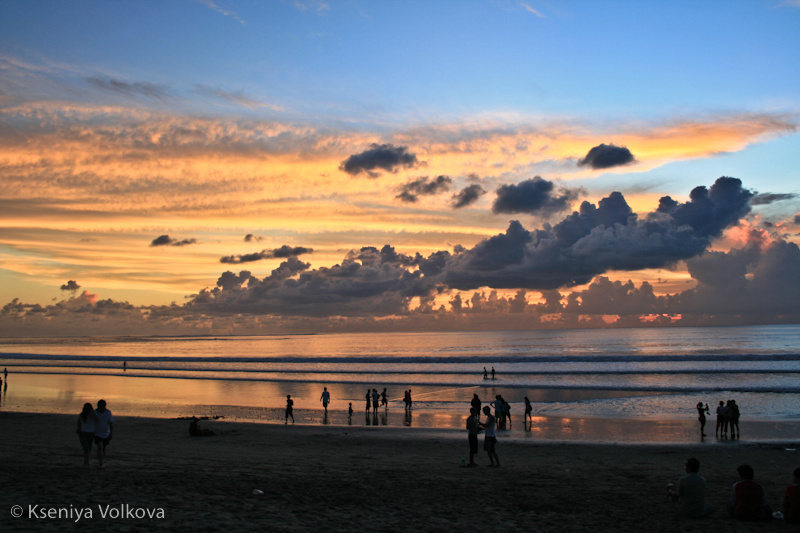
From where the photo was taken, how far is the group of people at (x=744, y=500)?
8969 mm

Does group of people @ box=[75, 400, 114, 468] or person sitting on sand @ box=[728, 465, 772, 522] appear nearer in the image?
person sitting on sand @ box=[728, 465, 772, 522]

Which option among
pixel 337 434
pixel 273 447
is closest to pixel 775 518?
pixel 273 447

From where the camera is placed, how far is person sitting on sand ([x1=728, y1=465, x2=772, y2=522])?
9.35m

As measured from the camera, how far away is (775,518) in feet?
30.8

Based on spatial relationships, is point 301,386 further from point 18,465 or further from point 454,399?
point 18,465

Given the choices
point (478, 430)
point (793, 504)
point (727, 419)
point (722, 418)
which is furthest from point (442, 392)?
point (793, 504)

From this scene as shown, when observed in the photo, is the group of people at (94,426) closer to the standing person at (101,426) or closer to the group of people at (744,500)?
the standing person at (101,426)

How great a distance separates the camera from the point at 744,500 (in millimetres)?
9438

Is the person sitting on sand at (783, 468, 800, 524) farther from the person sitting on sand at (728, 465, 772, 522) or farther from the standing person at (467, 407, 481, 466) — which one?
the standing person at (467, 407, 481, 466)

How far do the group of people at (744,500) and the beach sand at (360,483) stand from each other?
24cm

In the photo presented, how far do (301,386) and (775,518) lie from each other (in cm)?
3889

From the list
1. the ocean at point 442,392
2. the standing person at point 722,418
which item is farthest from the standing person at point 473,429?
the standing person at point 722,418

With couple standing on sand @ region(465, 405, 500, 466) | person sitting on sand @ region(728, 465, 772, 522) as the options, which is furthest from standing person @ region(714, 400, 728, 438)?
person sitting on sand @ region(728, 465, 772, 522)

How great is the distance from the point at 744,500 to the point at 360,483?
26.7ft
